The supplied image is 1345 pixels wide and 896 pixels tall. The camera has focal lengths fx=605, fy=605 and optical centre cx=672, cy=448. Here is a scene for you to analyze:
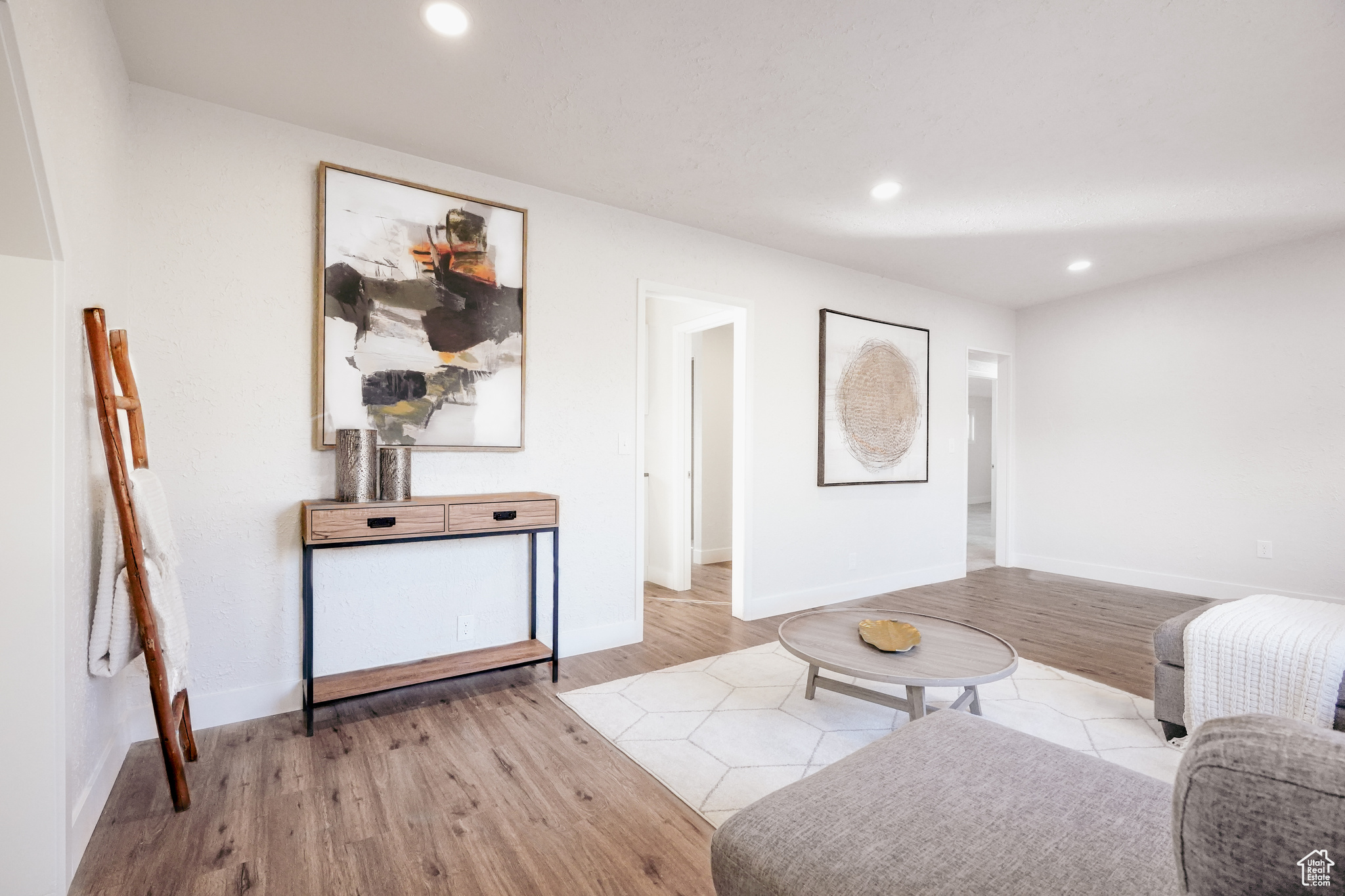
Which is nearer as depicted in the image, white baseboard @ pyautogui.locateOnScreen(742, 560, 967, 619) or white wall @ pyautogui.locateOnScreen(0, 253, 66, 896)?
white wall @ pyautogui.locateOnScreen(0, 253, 66, 896)

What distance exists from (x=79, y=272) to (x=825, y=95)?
96.5 inches

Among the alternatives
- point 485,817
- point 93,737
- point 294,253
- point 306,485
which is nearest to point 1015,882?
point 485,817

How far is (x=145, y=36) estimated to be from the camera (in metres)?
1.99

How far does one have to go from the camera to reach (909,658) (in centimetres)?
223

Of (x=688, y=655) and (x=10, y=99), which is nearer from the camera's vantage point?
(x=10, y=99)

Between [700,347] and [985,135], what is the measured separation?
9.63 ft

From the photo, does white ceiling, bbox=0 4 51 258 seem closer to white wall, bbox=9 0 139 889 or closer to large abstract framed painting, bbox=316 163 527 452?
white wall, bbox=9 0 139 889

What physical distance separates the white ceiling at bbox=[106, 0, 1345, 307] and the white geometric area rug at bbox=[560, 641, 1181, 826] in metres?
2.42

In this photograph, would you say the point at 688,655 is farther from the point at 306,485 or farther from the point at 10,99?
the point at 10,99

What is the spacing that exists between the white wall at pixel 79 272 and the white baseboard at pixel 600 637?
176 cm

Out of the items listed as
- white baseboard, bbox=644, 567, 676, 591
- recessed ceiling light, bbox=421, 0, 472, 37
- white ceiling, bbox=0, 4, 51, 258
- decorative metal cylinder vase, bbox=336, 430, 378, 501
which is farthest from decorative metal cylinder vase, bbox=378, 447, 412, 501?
white baseboard, bbox=644, 567, 676, 591

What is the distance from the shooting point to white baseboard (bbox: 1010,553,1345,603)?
4.22 meters

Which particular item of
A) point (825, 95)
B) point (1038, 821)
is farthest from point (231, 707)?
point (825, 95)

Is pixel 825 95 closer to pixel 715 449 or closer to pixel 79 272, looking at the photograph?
pixel 79 272
